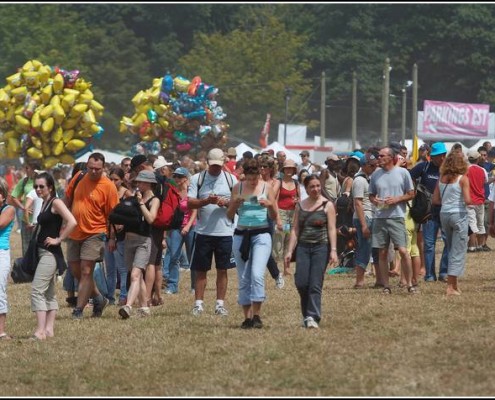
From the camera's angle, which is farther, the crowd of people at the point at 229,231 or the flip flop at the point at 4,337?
the flip flop at the point at 4,337

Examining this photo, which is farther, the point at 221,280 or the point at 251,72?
the point at 251,72

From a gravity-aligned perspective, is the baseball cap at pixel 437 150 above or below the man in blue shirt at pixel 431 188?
above

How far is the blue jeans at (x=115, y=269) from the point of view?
16938 mm

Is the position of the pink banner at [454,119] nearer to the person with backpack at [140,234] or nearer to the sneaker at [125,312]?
the person with backpack at [140,234]

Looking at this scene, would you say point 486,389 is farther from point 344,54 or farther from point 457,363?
point 344,54

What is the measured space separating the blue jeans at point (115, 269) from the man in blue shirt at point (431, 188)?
12.8 ft

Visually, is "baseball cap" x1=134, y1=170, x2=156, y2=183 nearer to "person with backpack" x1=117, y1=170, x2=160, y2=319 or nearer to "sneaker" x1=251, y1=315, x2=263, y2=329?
"person with backpack" x1=117, y1=170, x2=160, y2=319

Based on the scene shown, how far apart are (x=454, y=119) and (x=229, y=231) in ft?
176

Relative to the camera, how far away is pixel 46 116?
1187 inches

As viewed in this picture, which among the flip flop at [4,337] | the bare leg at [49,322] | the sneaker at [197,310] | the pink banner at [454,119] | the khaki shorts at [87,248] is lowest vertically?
the pink banner at [454,119]

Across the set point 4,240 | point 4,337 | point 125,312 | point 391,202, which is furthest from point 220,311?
point 4,240

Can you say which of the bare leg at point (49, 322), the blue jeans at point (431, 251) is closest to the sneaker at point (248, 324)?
the bare leg at point (49, 322)

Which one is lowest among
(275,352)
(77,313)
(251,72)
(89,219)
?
(77,313)

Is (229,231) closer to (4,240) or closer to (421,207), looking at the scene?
(4,240)
